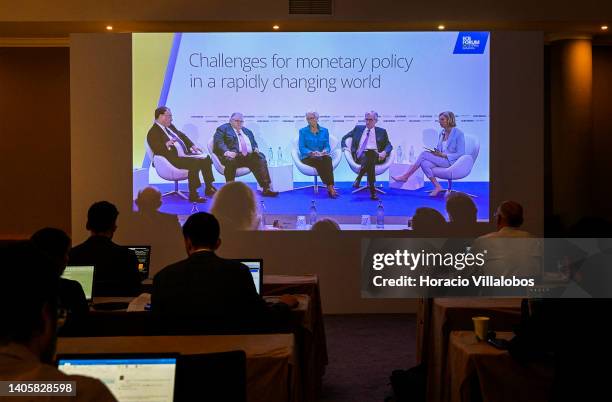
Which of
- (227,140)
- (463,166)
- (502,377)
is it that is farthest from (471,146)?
(502,377)

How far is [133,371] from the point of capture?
1.67 m

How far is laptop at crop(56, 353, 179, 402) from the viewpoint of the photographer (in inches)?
65.4

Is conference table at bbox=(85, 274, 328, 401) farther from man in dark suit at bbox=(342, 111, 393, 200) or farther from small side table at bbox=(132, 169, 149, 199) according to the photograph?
small side table at bbox=(132, 169, 149, 199)

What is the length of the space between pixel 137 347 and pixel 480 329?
1455 millimetres

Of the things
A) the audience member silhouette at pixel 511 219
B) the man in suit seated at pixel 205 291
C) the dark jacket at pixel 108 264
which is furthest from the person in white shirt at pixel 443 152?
the man in suit seated at pixel 205 291

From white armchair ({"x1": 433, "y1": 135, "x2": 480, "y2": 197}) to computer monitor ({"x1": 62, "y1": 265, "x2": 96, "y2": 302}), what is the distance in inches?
169

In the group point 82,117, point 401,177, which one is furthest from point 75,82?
point 401,177

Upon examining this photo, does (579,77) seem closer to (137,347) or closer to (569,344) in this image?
(569,344)

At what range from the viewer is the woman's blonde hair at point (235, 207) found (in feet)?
25.4

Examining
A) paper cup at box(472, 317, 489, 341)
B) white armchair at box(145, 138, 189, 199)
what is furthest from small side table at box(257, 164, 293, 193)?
paper cup at box(472, 317, 489, 341)

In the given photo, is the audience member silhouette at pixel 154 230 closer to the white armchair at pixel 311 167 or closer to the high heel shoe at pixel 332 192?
the white armchair at pixel 311 167

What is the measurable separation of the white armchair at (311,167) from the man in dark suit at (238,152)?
33cm

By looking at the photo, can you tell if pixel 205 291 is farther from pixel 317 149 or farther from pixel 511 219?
pixel 317 149

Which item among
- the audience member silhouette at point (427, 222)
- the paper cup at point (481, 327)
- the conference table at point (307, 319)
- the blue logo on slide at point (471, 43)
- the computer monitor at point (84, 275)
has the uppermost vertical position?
the blue logo on slide at point (471, 43)
